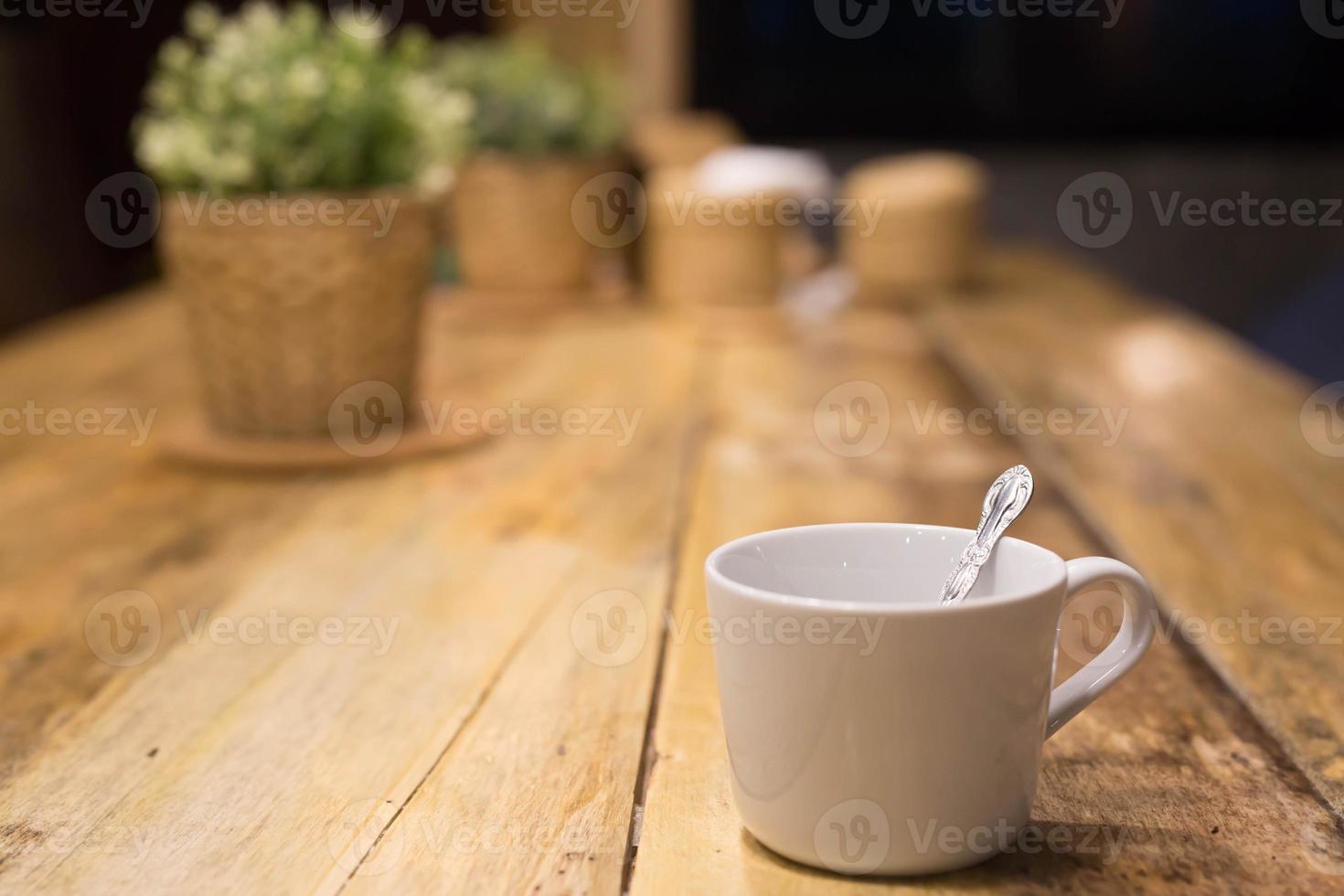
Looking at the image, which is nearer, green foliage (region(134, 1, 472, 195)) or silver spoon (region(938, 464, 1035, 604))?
silver spoon (region(938, 464, 1035, 604))

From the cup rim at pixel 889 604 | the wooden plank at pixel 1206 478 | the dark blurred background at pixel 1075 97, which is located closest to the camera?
the cup rim at pixel 889 604

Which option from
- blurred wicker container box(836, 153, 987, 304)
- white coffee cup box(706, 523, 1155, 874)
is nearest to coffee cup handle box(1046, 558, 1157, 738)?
white coffee cup box(706, 523, 1155, 874)

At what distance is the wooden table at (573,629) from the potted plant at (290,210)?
0.37ft

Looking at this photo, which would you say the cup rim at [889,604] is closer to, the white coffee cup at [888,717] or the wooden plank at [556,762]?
the white coffee cup at [888,717]

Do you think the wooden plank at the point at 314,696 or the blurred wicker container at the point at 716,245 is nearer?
the wooden plank at the point at 314,696

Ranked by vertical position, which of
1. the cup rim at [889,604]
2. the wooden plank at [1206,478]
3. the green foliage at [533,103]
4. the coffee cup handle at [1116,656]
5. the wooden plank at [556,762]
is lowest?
the wooden plank at [1206,478]

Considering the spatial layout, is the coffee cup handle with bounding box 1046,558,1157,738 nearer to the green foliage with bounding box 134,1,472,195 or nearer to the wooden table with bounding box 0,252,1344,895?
the wooden table with bounding box 0,252,1344,895

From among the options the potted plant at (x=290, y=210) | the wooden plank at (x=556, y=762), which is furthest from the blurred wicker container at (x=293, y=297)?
the wooden plank at (x=556, y=762)

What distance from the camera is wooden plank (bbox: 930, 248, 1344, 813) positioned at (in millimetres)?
674

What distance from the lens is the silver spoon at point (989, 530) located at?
1.70 feet

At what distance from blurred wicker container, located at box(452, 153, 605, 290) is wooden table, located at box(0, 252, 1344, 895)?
449 millimetres

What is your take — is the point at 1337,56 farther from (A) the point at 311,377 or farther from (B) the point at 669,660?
(B) the point at 669,660

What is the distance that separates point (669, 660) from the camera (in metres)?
0.69

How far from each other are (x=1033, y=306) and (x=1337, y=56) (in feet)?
7.58
